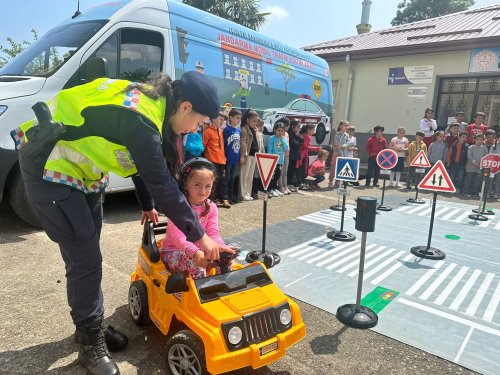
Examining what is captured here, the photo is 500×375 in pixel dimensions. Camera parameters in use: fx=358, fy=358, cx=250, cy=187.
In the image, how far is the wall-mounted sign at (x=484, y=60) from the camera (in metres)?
13.5

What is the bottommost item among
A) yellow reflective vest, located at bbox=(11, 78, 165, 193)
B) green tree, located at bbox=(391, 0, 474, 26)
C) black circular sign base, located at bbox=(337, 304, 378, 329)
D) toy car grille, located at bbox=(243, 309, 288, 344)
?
black circular sign base, located at bbox=(337, 304, 378, 329)

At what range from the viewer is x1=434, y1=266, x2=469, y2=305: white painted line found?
3.35 m

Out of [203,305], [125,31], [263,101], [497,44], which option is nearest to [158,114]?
[203,305]

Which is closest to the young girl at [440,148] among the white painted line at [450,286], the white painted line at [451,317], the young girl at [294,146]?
the young girl at [294,146]

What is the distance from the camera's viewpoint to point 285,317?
2143mm

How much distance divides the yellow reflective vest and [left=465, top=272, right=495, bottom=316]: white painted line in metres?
3.11

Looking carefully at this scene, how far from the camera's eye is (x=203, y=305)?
2.04 m

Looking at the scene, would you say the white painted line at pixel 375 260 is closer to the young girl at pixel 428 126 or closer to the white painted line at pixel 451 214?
the white painted line at pixel 451 214

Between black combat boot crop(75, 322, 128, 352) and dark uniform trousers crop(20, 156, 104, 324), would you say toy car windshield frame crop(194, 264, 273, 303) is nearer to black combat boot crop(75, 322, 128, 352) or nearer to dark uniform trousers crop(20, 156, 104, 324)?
dark uniform trousers crop(20, 156, 104, 324)

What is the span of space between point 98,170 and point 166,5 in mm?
4663

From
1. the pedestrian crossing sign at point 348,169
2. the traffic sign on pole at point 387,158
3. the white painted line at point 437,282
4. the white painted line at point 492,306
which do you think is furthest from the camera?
the traffic sign on pole at point 387,158

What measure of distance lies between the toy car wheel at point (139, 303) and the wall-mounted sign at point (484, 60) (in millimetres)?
15683

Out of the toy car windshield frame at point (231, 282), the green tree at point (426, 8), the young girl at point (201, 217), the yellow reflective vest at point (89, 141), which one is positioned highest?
the green tree at point (426, 8)

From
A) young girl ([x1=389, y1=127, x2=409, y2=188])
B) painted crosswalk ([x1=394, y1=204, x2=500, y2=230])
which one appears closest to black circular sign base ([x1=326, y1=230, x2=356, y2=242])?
painted crosswalk ([x1=394, y1=204, x2=500, y2=230])
